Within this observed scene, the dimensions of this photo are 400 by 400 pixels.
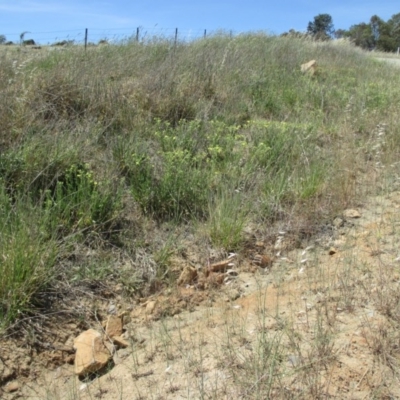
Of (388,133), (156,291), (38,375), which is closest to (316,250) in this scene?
(156,291)

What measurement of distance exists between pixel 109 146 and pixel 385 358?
3.06m

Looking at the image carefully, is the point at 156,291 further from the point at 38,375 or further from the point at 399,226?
the point at 399,226

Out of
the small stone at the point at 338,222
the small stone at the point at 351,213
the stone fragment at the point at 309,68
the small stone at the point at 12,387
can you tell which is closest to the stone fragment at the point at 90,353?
the small stone at the point at 12,387

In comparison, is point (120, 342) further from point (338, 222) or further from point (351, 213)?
point (351, 213)

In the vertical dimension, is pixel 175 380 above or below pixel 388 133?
below

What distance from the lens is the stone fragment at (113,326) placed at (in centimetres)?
268

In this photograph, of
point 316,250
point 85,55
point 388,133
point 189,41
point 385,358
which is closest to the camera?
point 385,358

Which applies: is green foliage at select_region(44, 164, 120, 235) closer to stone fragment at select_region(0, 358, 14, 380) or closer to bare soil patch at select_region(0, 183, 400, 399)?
bare soil patch at select_region(0, 183, 400, 399)

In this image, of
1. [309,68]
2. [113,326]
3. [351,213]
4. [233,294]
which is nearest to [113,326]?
[113,326]

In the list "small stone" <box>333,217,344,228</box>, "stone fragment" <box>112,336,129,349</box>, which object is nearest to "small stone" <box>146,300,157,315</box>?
"stone fragment" <box>112,336,129,349</box>

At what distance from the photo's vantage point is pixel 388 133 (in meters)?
5.63

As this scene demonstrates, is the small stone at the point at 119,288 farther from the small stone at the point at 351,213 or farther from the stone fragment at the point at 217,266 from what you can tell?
the small stone at the point at 351,213

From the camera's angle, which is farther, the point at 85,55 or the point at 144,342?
the point at 85,55

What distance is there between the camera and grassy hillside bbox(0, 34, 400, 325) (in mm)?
3125
